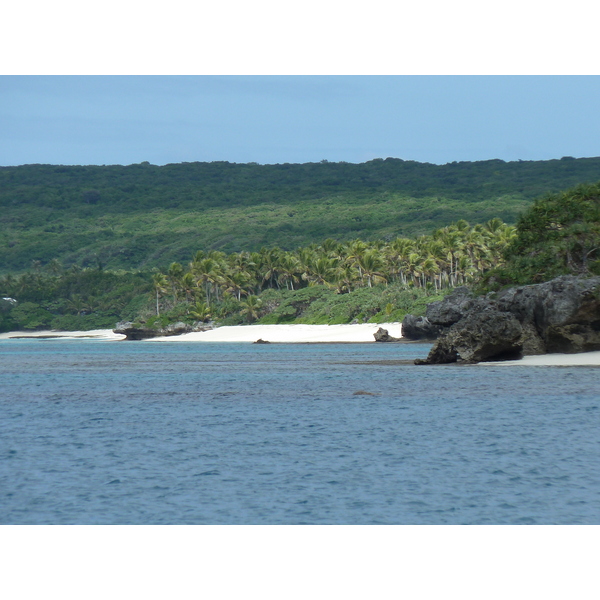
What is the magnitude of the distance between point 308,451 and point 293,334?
81.6 metres

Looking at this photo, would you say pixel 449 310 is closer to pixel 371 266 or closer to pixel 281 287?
pixel 371 266

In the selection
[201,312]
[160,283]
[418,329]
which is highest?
[160,283]

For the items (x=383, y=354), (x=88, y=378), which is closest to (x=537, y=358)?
(x=383, y=354)

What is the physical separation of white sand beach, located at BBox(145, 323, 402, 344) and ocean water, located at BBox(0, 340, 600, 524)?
171 ft

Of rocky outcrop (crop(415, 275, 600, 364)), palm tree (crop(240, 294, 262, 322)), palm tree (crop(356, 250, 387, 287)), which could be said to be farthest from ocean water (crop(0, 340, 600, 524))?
palm tree (crop(240, 294, 262, 322))

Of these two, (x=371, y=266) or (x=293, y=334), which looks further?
(x=371, y=266)

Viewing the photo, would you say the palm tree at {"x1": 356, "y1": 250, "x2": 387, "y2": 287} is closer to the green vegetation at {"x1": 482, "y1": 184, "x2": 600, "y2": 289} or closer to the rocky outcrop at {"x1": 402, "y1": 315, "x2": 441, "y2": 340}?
the rocky outcrop at {"x1": 402, "y1": 315, "x2": 441, "y2": 340}

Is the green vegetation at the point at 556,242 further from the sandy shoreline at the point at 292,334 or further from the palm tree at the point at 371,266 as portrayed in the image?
the palm tree at the point at 371,266

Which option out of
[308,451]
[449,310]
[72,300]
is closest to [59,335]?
[72,300]

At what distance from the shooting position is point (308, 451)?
2075 centimetres

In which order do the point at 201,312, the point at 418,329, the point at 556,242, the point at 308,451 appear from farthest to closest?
the point at 201,312, the point at 418,329, the point at 556,242, the point at 308,451

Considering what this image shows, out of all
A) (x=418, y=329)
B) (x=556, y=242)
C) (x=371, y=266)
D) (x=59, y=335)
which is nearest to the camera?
(x=556, y=242)

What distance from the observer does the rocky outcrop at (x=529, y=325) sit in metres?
44.7

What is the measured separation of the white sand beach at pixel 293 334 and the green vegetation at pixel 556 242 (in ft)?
98.3
